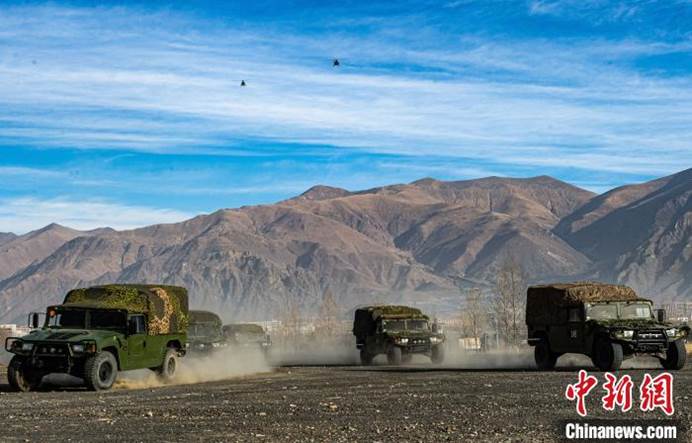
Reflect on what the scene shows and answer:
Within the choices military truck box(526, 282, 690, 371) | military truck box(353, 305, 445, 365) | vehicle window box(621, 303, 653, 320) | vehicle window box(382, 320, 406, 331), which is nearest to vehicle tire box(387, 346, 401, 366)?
military truck box(353, 305, 445, 365)

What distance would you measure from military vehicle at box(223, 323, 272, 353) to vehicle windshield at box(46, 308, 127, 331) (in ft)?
49.0

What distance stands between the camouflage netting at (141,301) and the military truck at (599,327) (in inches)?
452

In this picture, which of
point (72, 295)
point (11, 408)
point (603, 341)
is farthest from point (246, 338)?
point (11, 408)

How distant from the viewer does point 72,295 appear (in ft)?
97.1

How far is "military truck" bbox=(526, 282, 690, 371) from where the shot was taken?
2858 centimetres

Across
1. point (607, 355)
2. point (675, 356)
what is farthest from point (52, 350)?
point (675, 356)

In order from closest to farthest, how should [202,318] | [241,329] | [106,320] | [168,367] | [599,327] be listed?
[106,320] < [599,327] < [168,367] < [202,318] < [241,329]

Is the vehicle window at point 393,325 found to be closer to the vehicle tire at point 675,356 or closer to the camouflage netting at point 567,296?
the camouflage netting at point 567,296

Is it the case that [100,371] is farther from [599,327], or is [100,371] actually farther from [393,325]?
[393,325]

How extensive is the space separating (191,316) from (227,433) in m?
23.8

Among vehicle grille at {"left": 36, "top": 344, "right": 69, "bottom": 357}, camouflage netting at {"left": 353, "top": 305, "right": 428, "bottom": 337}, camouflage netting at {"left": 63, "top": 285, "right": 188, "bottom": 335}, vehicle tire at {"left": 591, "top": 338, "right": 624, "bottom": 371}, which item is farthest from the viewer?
camouflage netting at {"left": 353, "top": 305, "right": 428, "bottom": 337}

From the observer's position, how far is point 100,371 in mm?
25969

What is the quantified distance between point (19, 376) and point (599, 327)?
15662 mm

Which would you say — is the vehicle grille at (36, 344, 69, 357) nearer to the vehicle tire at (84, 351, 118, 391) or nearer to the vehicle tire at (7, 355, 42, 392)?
the vehicle tire at (84, 351, 118, 391)
